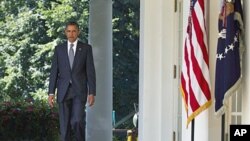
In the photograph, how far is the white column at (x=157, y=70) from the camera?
20.9 ft

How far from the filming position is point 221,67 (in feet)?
12.3

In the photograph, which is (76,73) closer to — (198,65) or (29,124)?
(198,65)

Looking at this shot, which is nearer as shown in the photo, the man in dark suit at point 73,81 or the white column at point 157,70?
the white column at point 157,70

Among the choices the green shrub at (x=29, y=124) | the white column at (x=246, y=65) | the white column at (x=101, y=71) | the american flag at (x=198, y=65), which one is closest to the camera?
the white column at (x=246, y=65)

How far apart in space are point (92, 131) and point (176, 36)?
335 cm

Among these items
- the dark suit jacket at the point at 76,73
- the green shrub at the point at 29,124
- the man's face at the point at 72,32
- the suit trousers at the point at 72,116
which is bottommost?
the green shrub at the point at 29,124

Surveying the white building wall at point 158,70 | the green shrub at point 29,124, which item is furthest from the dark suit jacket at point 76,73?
the green shrub at point 29,124

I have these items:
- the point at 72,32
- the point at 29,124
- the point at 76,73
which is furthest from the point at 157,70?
the point at 29,124

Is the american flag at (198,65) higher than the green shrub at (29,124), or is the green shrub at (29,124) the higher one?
the american flag at (198,65)

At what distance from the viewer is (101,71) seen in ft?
30.1

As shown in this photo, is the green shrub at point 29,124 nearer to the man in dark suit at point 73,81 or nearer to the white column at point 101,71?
the white column at point 101,71

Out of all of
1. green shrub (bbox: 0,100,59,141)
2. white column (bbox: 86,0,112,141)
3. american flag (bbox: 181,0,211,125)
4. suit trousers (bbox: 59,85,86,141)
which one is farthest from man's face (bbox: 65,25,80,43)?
green shrub (bbox: 0,100,59,141)

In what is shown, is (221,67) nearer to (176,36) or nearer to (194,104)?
(194,104)

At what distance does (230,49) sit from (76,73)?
10.8 ft
